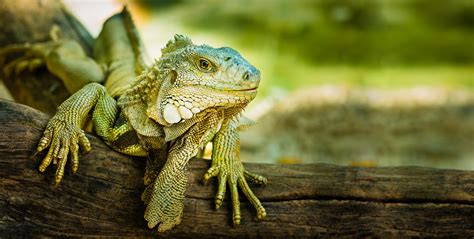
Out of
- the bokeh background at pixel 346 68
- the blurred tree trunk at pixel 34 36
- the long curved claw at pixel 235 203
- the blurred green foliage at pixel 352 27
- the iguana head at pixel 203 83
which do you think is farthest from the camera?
the blurred green foliage at pixel 352 27

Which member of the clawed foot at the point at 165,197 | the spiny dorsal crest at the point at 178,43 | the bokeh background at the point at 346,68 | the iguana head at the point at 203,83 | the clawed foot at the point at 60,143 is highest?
the bokeh background at the point at 346,68

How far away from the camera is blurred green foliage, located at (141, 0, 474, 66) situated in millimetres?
10469

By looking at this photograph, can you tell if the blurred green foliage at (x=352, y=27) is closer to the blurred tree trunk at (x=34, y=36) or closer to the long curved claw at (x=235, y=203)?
the blurred tree trunk at (x=34, y=36)

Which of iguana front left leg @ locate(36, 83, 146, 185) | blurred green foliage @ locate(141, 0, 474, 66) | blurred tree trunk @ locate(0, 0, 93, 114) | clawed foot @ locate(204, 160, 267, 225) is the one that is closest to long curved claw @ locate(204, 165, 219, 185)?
clawed foot @ locate(204, 160, 267, 225)

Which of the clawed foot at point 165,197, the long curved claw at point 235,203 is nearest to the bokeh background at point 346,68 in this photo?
the long curved claw at point 235,203

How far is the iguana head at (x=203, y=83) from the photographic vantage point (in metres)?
3.34

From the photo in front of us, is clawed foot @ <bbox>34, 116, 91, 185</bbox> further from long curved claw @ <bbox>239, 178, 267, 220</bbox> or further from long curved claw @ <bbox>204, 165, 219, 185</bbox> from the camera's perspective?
long curved claw @ <bbox>239, 178, 267, 220</bbox>

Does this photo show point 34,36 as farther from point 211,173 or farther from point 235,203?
point 235,203

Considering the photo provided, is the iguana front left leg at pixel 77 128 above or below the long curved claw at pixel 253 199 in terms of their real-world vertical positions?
above

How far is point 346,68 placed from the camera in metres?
10.2

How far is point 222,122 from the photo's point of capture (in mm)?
3689

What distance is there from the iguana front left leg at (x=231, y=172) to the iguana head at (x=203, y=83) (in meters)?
0.55

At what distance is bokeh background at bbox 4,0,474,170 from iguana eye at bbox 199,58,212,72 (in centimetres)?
358

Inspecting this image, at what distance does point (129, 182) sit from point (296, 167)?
44.8 inches
